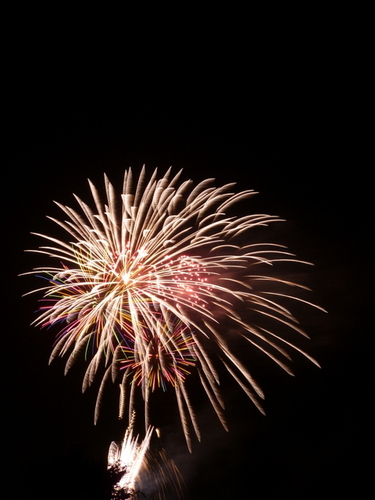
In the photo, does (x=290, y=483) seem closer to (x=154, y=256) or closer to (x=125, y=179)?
(x=154, y=256)

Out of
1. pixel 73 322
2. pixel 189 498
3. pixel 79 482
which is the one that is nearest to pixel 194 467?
pixel 189 498

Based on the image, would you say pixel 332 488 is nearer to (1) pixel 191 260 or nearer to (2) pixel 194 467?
(2) pixel 194 467

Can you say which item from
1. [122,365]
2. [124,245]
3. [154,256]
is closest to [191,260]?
[154,256]

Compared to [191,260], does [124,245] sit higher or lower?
higher

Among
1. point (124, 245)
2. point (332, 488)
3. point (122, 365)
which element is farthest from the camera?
point (332, 488)

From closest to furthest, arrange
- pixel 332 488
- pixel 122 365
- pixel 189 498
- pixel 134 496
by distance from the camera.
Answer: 1. pixel 122 365
2. pixel 134 496
3. pixel 189 498
4. pixel 332 488

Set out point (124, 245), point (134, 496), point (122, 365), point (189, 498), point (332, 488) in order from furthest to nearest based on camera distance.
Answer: point (332, 488) → point (189, 498) → point (134, 496) → point (122, 365) → point (124, 245)

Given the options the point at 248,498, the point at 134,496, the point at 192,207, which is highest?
the point at 192,207

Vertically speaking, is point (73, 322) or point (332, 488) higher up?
point (73, 322)

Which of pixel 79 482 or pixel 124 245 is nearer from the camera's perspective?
pixel 124 245
